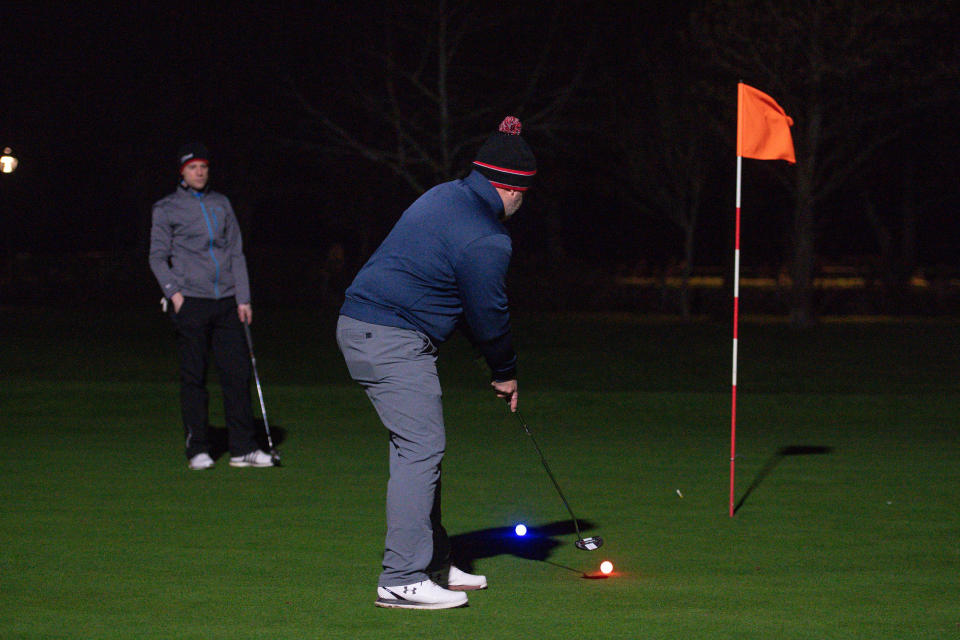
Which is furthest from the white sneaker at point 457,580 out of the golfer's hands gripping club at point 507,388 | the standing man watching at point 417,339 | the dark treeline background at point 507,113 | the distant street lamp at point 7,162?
the dark treeline background at point 507,113

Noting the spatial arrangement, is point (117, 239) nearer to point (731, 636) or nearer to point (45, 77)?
point (45, 77)

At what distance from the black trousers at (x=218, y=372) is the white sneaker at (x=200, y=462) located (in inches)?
1.4

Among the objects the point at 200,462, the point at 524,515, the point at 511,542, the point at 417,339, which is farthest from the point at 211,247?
the point at 417,339

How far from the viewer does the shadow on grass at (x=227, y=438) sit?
1133 centimetres

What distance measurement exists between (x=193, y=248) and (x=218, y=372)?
86 centimetres

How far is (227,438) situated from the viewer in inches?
481

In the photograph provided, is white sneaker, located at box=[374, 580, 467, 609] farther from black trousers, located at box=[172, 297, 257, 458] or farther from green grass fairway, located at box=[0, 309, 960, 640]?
black trousers, located at box=[172, 297, 257, 458]

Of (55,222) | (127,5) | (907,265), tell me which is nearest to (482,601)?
(127,5)

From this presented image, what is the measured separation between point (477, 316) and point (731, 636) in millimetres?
1567

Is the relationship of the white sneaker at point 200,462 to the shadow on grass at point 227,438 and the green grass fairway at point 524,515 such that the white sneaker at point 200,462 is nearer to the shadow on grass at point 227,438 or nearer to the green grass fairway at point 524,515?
the green grass fairway at point 524,515

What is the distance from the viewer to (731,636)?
5727 millimetres

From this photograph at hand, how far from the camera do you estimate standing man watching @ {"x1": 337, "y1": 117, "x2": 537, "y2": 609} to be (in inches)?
241

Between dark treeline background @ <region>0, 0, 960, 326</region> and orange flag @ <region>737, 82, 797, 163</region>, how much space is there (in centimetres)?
2176

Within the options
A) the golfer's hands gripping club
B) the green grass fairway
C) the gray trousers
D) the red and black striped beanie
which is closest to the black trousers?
the green grass fairway
